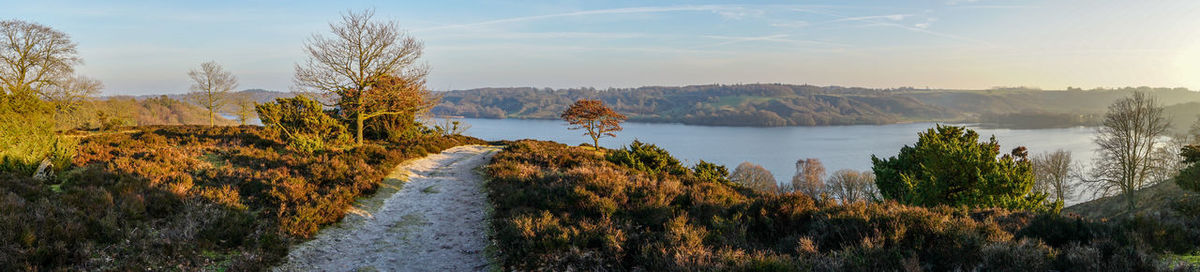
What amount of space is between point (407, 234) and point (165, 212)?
11.1 ft

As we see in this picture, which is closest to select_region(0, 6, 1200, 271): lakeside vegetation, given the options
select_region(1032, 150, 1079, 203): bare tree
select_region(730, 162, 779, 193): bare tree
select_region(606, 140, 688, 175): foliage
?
select_region(606, 140, 688, 175): foliage

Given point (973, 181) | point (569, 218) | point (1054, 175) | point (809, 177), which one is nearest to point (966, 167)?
point (973, 181)

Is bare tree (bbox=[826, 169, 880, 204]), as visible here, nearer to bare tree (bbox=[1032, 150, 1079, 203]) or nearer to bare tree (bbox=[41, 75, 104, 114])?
bare tree (bbox=[1032, 150, 1079, 203])

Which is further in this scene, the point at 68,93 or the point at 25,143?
the point at 68,93

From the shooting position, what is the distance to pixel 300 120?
1961 centimetres

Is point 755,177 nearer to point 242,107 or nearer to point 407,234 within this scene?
point 242,107

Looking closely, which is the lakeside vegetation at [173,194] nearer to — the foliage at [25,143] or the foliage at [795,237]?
the foliage at [25,143]

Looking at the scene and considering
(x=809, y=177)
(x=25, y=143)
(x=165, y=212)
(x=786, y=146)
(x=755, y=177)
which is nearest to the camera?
(x=165, y=212)

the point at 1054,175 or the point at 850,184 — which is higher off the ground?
the point at 1054,175

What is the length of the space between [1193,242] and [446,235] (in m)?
9.82

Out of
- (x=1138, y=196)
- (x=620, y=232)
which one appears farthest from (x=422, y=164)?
(x=1138, y=196)

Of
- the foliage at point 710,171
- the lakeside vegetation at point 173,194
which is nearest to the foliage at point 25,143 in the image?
the lakeside vegetation at point 173,194

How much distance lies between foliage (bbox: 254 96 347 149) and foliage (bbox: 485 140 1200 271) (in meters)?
14.3

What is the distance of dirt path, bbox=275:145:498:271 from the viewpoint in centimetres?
630
